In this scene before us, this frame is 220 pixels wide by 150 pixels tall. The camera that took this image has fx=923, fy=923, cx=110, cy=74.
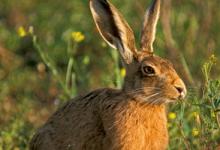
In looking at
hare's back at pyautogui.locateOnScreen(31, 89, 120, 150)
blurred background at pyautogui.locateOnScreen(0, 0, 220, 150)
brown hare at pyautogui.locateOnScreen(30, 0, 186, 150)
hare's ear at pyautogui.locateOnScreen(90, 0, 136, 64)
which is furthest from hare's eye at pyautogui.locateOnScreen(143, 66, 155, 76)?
blurred background at pyautogui.locateOnScreen(0, 0, 220, 150)

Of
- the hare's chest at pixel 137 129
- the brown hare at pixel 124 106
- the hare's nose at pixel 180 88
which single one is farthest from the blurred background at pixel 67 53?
the hare's nose at pixel 180 88

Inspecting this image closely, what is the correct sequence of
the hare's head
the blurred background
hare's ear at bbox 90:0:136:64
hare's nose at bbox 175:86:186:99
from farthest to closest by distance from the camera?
the blurred background, hare's ear at bbox 90:0:136:64, the hare's head, hare's nose at bbox 175:86:186:99

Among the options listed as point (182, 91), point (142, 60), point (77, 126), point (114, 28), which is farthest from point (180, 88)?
point (77, 126)

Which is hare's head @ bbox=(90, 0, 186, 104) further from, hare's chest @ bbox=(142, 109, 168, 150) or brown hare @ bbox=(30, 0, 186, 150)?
hare's chest @ bbox=(142, 109, 168, 150)

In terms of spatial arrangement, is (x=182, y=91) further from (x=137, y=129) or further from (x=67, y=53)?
(x=67, y=53)

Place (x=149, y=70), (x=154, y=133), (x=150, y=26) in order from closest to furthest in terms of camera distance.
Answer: (x=149, y=70) → (x=154, y=133) → (x=150, y=26)

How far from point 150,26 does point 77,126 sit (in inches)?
35.8

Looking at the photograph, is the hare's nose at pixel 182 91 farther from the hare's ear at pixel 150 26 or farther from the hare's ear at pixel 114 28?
the hare's ear at pixel 150 26

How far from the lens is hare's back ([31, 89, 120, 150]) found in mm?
6609

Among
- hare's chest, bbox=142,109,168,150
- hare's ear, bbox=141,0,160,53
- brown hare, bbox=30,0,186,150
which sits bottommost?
hare's chest, bbox=142,109,168,150

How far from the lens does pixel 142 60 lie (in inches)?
254

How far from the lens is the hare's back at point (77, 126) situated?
6609 mm

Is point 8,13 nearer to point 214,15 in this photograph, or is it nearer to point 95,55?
point 95,55

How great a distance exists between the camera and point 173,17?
991cm
